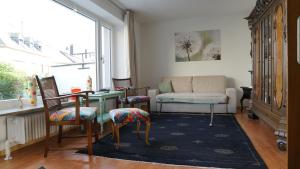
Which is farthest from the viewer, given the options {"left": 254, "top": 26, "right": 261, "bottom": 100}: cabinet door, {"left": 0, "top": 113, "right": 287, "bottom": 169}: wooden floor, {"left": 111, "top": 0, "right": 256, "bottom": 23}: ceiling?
{"left": 111, "top": 0, "right": 256, "bottom": 23}: ceiling

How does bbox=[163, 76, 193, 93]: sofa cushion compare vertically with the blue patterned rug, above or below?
above

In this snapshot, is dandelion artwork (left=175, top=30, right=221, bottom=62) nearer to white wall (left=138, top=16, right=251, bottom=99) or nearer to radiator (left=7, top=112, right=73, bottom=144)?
white wall (left=138, top=16, right=251, bottom=99)

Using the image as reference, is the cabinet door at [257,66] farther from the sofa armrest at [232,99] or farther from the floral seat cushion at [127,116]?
the floral seat cushion at [127,116]

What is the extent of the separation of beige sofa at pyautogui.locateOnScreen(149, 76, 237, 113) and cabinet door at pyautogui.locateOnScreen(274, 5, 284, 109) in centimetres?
157

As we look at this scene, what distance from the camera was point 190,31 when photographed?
18.0ft

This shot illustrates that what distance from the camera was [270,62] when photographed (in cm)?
288

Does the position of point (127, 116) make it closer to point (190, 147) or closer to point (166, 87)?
point (190, 147)

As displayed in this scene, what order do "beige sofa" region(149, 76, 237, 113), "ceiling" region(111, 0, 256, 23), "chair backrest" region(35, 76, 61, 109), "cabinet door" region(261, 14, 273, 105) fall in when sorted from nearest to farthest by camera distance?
1. "chair backrest" region(35, 76, 61, 109)
2. "cabinet door" region(261, 14, 273, 105)
3. "ceiling" region(111, 0, 256, 23)
4. "beige sofa" region(149, 76, 237, 113)

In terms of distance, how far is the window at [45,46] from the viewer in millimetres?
2543

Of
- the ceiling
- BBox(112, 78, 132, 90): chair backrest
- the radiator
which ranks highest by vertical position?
the ceiling


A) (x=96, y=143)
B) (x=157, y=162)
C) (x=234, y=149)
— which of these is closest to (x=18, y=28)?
(x=96, y=143)

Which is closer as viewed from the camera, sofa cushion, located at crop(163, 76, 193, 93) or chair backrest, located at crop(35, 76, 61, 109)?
chair backrest, located at crop(35, 76, 61, 109)

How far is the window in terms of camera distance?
2543mm

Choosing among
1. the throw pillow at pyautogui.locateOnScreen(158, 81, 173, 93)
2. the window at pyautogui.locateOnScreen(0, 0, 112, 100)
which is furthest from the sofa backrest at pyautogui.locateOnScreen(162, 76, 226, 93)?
the window at pyautogui.locateOnScreen(0, 0, 112, 100)
